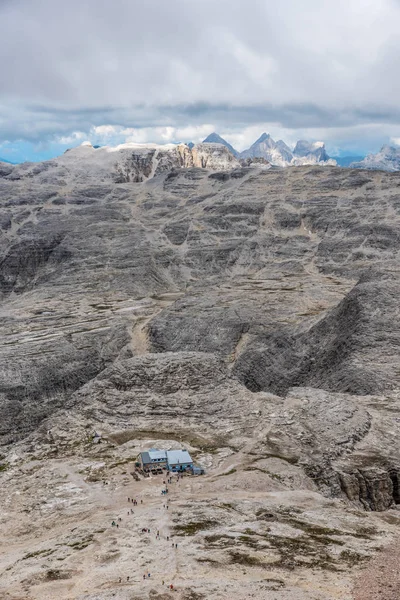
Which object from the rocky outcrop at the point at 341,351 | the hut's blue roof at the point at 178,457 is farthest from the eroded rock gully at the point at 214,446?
the hut's blue roof at the point at 178,457

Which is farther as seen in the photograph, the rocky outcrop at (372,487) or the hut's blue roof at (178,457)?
the hut's blue roof at (178,457)

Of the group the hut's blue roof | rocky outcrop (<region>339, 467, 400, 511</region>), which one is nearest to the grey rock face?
rocky outcrop (<region>339, 467, 400, 511</region>)

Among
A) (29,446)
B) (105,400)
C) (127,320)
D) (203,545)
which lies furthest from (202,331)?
(203,545)

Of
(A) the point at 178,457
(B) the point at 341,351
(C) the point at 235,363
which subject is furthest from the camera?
(C) the point at 235,363

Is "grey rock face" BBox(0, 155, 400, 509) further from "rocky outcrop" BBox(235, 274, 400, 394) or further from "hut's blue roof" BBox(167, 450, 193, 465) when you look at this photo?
"hut's blue roof" BBox(167, 450, 193, 465)

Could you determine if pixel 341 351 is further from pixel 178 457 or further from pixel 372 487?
pixel 178 457

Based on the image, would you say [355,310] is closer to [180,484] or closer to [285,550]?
[180,484]

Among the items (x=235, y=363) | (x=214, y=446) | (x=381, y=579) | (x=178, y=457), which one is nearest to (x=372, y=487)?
(x=214, y=446)

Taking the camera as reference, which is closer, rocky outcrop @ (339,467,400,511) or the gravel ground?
the gravel ground

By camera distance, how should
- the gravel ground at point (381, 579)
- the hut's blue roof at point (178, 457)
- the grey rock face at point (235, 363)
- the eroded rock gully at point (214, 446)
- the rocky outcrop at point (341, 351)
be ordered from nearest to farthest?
the gravel ground at point (381, 579), the eroded rock gully at point (214, 446), the hut's blue roof at point (178, 457), the grey rock face at point (235, 363), the rocky outcrop at point (341, 351)

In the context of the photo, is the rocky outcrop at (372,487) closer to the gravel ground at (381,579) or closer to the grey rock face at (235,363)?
the grey rock face at (235,363)

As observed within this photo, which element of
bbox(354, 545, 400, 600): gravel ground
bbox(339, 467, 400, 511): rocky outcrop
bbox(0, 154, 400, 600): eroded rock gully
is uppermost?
bbox(354, 545, 400, 600): gravel ground
